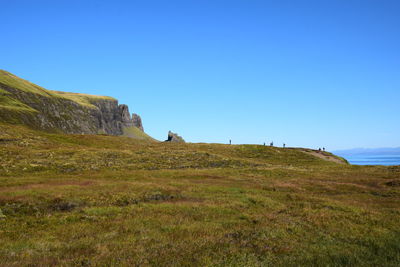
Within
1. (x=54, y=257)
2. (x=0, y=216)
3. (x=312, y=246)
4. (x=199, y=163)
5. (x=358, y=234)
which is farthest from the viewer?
(x=199, y=163)

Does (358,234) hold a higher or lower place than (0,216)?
higher

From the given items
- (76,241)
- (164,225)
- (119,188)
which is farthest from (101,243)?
(119,188)

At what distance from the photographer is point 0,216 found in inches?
696

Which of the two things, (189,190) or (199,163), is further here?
(199,163)

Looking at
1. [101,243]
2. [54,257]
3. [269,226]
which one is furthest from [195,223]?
[54,257]

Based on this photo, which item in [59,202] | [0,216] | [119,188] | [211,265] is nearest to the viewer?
[211,265]

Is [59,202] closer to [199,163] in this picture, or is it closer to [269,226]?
[269,226]

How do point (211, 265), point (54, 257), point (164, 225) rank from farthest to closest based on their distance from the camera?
point (164, 225) → point (54, 257) → point (211, 265)

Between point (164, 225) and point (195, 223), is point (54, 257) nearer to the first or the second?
point (164, 225)

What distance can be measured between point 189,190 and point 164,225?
1275cm

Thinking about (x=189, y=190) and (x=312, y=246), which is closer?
(x=312, y=246)

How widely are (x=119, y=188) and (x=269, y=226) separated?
1641cm

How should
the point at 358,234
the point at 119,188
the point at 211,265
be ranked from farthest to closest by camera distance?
the point at 119,188 → the point at 358,234 → the point at 211,265

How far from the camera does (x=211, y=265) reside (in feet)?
33.1
